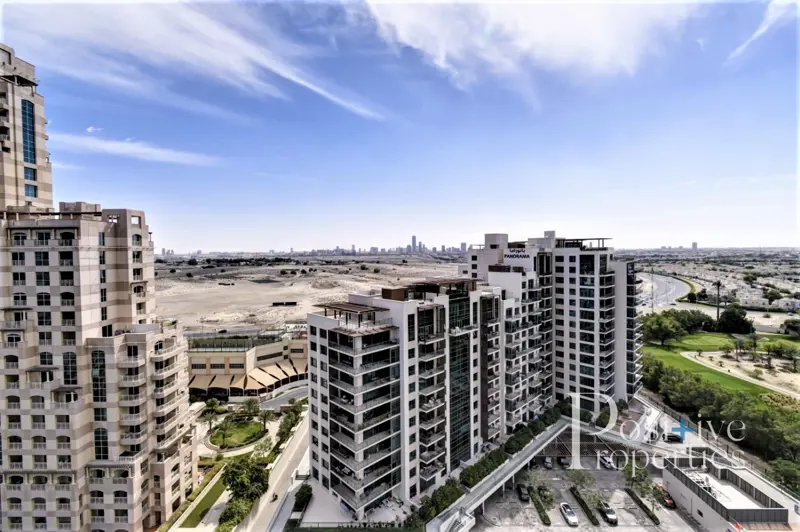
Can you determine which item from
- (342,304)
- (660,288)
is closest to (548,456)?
(342,304)

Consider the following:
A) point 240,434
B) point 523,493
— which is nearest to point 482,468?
point 523,493

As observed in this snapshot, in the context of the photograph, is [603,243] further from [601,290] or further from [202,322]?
[202,322]

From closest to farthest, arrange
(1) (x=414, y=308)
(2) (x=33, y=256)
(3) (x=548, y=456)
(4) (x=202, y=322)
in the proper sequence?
(2) (x=33, y=256)
(1) (x=414, y=308)
(3) (x=548, y=456)
(4) (x=202, y=322)

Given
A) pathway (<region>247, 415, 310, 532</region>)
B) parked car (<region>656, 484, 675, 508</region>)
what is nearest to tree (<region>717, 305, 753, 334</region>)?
parked car (<region>656, 484, 675, 508</region>)

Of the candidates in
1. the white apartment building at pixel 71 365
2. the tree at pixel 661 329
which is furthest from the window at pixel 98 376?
the tree at pixel 661 329

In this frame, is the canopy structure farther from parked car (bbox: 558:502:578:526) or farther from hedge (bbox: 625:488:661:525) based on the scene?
hedge (bbox: 625:488:661:525)
